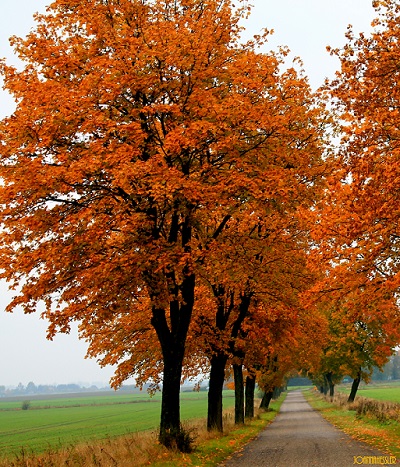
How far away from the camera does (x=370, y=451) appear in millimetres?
16406

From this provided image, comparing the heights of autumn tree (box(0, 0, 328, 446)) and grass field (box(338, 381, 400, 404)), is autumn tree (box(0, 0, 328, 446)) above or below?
above

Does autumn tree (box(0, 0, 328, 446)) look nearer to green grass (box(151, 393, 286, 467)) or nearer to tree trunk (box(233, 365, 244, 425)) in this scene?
green grass (box(151, 393, 286, 467))

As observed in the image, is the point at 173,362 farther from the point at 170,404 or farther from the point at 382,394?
the point at 382,394

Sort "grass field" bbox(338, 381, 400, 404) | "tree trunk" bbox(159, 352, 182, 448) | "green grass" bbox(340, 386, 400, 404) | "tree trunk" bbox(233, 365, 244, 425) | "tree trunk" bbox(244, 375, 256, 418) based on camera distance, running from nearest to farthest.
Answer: "tree trunk" bbox(159, 352, 182, 448), "tree trunk" bbox(233, 365, 244, 425), "tree trunk" bbox(244, 375, 256, 418), "green grass" bbox(340, 386, 400, 404), "grass field" bbox(338, 381, 400, 404)

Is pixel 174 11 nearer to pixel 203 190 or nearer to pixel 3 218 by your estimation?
pixel 203 190

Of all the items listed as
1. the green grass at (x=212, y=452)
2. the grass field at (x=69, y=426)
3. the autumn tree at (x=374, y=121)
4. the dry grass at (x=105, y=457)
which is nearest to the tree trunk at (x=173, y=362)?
the dry grass at (x=105, y=457)

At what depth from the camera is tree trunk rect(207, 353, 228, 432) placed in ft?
79.3

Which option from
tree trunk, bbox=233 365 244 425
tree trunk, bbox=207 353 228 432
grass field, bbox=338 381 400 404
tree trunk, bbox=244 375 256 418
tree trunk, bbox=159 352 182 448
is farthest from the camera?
grass field, bbox=338 381 400 404

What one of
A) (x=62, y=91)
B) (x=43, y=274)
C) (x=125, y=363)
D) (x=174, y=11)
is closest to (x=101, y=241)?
(x=43, y=274)

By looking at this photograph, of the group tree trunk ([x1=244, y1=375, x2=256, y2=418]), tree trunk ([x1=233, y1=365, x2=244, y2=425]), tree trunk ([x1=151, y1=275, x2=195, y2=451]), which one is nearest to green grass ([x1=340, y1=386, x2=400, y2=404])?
tree trunk ([x1=244, y1=375, x2=256, y2=418])

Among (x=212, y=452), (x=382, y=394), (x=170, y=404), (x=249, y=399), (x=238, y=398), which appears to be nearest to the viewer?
(x=170, y=404)

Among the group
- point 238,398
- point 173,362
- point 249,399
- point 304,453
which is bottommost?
point 304,453

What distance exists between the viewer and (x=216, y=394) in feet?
81.0

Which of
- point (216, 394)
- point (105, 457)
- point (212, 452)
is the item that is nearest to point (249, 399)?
point (216, 394)
